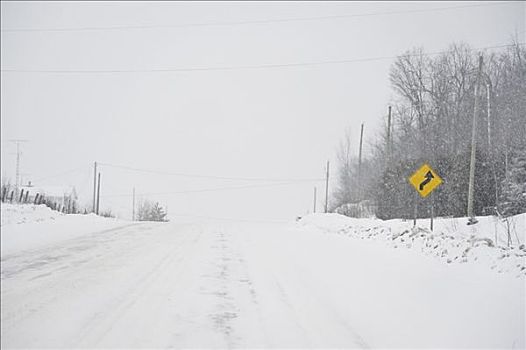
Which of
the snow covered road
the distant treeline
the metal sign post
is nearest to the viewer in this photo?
the snow covered road

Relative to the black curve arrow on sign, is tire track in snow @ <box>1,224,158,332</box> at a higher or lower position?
lower

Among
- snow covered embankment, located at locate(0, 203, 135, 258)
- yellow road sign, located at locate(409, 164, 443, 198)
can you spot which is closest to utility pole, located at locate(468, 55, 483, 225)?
yellow road sign, located at locate(409, 164, 443, 198)

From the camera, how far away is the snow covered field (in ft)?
11.5

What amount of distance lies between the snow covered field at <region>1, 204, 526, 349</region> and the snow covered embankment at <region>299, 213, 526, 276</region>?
7 cm

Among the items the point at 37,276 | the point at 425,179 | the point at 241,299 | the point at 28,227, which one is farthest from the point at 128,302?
the point at 425,179

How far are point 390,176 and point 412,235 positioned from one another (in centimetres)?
521

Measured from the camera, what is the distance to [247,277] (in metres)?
9.03

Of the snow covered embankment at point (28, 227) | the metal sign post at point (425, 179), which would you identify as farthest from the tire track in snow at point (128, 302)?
the metal sign post at point (425, 179)

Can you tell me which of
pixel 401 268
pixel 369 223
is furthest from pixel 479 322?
pixel 369 223

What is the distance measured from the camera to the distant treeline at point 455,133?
11.5m

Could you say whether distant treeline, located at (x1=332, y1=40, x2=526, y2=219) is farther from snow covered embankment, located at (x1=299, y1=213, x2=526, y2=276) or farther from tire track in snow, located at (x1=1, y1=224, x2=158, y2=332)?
tire track in snow, located at (x1=1, y1=224, x2=158, y2=332)

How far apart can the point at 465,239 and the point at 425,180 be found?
16.6 feet

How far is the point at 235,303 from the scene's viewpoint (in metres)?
6.79

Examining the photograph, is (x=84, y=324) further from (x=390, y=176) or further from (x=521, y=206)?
(x=390, y=176)
